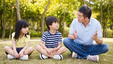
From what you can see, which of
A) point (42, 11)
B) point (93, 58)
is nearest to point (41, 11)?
point (42, 11)

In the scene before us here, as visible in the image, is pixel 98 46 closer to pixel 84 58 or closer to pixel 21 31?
pixel 84 58

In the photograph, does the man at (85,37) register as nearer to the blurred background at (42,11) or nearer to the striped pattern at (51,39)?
the striped pattern at (51,39)

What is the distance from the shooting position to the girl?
119 inches

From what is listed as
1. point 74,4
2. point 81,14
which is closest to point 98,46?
point 81,14

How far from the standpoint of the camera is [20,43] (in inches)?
128

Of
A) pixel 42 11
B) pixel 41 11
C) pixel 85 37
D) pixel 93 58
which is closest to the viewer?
pixel 93 58

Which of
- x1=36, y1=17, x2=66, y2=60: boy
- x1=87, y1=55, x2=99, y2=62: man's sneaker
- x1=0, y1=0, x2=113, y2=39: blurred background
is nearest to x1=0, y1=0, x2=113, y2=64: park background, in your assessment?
x1=0, y1=0, x2=113, y2=39: blurred background

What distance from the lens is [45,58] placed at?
3.19 m

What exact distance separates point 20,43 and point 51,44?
0.84m

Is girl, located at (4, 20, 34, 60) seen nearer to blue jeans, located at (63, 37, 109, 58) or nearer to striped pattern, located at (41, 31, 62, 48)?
striped pattern, located at (41, 31, 62, 48)

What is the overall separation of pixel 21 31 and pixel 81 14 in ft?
5.23

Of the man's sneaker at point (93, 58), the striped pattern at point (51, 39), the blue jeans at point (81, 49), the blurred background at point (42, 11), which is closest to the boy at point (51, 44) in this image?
the striped pattern at point (51, 39)

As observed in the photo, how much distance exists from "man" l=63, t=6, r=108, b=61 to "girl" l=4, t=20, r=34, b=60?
3.70ft

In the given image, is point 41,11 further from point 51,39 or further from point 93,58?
point 93,58
